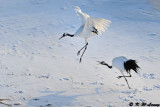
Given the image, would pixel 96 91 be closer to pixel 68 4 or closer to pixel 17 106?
pixel 17 106

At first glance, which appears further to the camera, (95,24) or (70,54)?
(70,54)

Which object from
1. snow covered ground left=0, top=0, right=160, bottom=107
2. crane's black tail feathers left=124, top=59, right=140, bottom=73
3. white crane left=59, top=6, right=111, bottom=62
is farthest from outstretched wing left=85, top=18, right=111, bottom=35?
crane's black tail feathers left=124, top=59, right=140, bottom=73

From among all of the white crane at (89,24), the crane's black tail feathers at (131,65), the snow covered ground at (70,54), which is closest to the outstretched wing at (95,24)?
the white crane at (89,24)

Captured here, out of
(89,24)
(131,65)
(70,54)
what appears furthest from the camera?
(70,54)

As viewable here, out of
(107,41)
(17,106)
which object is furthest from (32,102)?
(107,41)

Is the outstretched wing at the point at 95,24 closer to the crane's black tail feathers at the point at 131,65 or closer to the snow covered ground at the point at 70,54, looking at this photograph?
the snow covered ground at the point at 70,54

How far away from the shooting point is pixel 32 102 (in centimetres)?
614

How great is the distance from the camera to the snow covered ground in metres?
6.58

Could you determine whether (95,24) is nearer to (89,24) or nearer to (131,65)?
(89,24)

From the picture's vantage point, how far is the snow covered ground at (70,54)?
6.58 metres

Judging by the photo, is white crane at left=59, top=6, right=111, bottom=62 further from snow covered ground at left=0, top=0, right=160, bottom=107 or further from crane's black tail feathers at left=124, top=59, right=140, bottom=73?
crane's black tail feathers at left=124, top=59, right=140, bottom=73

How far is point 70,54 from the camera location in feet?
30.3

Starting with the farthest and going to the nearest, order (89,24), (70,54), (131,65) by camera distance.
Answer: (70,54) < (89,24) < (131,65)

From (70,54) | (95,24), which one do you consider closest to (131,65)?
(95,24)
